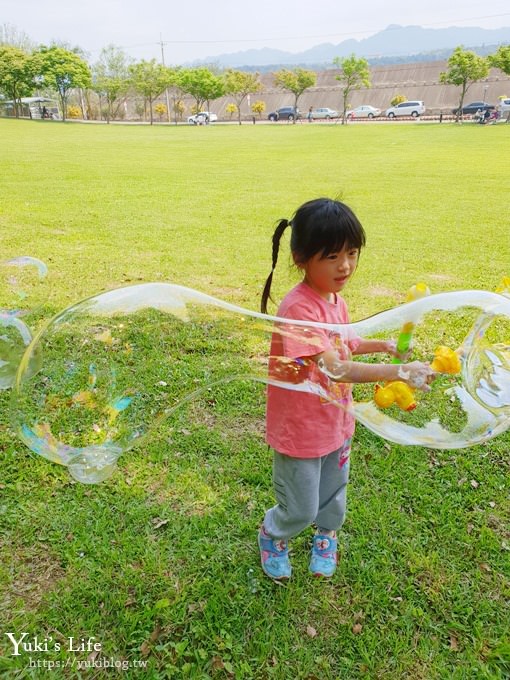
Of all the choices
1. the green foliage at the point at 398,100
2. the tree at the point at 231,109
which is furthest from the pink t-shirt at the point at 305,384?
the tree at the point at 231,109

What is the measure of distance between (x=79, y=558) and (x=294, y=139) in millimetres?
26393

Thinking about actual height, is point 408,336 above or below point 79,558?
above

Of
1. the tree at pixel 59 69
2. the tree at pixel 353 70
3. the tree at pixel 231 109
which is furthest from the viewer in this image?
the tree at pixel 231 109

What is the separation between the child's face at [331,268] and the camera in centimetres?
177

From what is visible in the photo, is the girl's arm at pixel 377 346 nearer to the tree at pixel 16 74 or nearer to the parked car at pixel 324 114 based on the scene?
the tree at pixel 16 74

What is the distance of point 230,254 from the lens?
6.84m

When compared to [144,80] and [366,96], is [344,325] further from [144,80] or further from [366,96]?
[366,96]

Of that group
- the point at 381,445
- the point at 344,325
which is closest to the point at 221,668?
the point at 344,325

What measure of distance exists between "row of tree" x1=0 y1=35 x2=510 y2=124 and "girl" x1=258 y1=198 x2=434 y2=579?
43654mm

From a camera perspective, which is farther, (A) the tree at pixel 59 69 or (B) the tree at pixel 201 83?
(B) the tree at pixel 201 83

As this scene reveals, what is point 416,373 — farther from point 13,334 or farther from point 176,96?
point 176,96

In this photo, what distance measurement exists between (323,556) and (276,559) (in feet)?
0.68

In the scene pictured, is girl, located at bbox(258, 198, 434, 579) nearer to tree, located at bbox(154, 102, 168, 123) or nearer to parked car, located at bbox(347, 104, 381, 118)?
parked car, located at bbox(347, 104, 381, 118)

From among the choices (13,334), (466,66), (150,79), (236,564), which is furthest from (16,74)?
(236,564)
